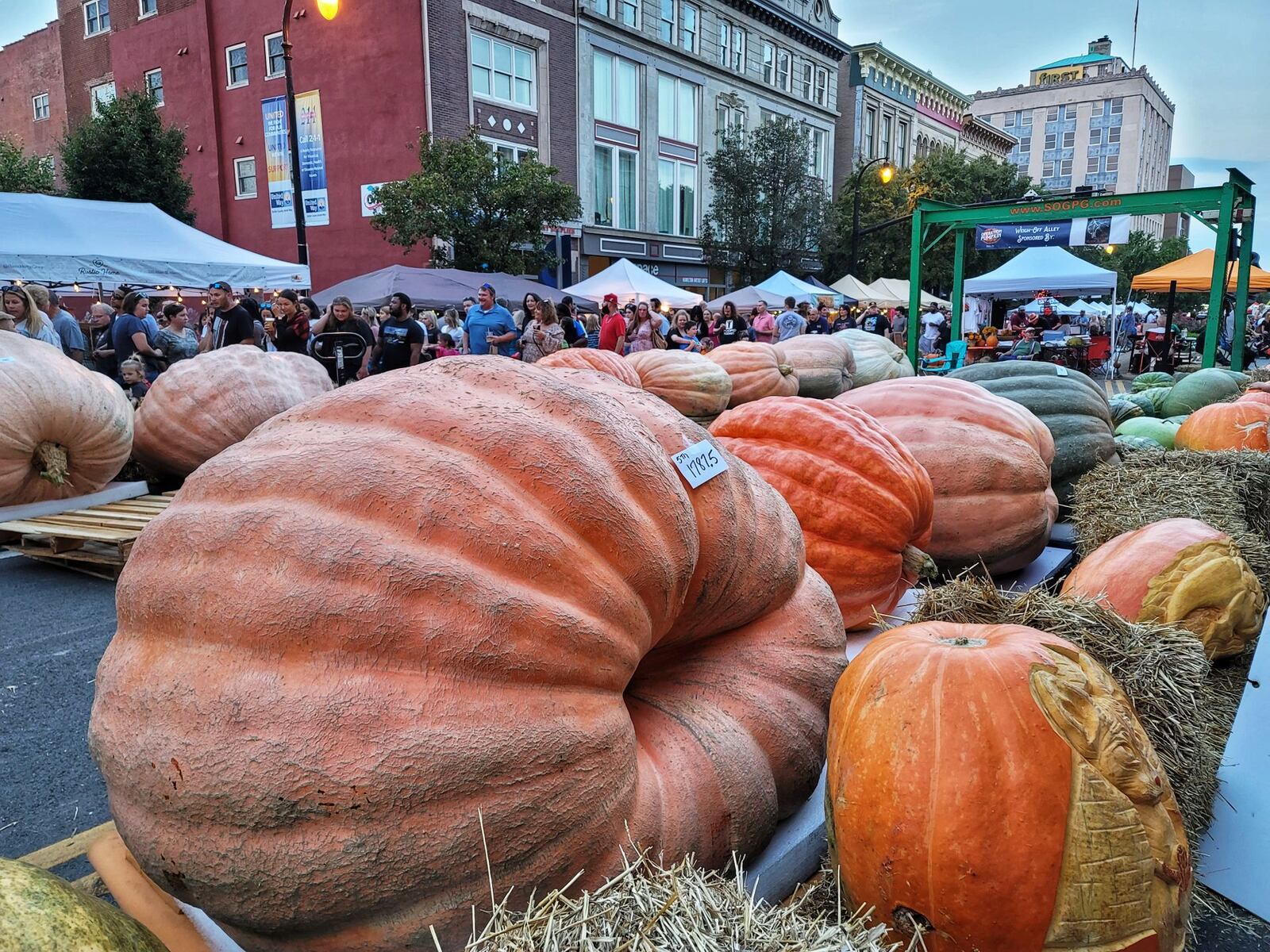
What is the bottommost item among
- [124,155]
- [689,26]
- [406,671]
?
[406,671]

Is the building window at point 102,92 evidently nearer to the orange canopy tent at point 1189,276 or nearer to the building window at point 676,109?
the building window at point 676,109

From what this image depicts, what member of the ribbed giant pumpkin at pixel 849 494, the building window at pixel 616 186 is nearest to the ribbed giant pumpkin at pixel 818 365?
the ribbed giant pumpkin at pixel 849 494

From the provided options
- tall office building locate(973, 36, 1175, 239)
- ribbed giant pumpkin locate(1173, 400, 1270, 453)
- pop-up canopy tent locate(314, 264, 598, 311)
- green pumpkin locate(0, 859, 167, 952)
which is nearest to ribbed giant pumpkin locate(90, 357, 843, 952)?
green pumpkin locate(0, 859, 167, 952)

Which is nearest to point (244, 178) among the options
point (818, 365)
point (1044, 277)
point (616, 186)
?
point (616, 186)

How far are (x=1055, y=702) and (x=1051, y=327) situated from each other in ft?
81.7

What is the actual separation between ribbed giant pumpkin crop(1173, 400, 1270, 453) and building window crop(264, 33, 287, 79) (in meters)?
27.7

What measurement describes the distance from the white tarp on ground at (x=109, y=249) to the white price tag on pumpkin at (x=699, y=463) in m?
12.4

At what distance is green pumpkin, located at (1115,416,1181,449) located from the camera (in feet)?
21.2

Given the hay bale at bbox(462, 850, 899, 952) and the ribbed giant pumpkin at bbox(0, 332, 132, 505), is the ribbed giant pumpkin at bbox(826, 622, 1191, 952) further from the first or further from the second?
the ribbed giant pumpkin at bbox(0, 332, 132, 505)

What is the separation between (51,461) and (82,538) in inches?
30.5

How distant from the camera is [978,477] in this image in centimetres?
361

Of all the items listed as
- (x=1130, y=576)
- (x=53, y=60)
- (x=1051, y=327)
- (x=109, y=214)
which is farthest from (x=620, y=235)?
(x=1130, y=576)

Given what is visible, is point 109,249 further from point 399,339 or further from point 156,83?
point 156,83

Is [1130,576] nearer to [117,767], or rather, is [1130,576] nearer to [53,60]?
[117,767]
